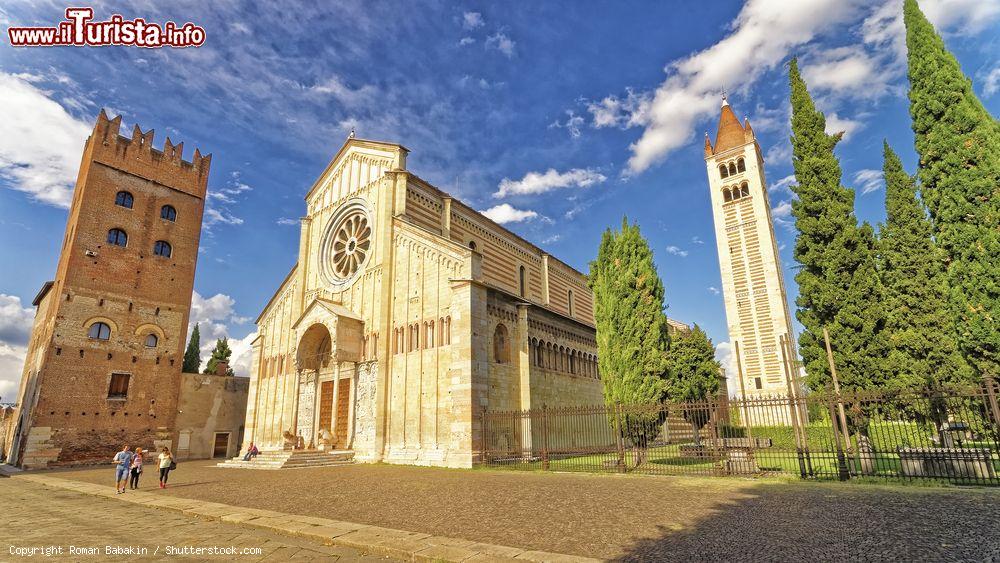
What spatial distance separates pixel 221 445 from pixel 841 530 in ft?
110

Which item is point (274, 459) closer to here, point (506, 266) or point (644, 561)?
point (506, 266)

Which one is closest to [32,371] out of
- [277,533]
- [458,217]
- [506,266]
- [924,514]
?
[458,217]

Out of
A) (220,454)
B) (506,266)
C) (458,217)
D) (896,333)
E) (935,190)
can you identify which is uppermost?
(458,217)

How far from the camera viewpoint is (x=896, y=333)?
1839cm

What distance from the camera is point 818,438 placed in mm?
16609

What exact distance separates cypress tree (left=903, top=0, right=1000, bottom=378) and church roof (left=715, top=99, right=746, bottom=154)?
3242 cm

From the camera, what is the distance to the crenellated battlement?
95.8 feet

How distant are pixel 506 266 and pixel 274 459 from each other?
15855mm

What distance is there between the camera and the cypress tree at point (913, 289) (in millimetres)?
17703

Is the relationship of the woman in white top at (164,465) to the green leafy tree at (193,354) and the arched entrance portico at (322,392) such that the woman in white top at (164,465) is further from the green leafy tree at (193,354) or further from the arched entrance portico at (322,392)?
the green leafy tree at (193,354)

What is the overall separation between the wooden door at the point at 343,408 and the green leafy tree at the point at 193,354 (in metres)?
26.8

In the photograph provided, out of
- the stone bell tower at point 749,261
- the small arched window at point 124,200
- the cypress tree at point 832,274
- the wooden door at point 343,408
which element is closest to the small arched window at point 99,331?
the small arched window at point 124,200

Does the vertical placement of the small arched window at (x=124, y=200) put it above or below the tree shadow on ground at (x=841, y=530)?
above

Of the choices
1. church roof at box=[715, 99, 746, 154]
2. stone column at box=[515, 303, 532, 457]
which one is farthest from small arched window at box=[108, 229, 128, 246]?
church roof at box=[715, 99, 746, 154]
